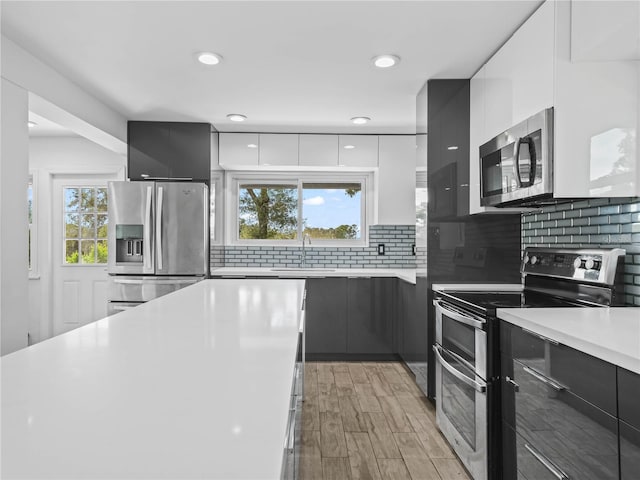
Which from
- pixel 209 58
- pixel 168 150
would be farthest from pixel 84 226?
pixel 209 58

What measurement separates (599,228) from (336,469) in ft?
5.82

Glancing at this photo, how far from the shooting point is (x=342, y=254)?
4.63 m

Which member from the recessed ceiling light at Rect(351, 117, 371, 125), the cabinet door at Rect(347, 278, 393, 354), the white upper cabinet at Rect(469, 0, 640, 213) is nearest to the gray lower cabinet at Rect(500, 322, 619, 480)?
the white upper cabinet at Rect(469, 0, 640, 213)

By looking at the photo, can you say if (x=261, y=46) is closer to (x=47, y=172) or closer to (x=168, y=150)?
(x=168, y=150)

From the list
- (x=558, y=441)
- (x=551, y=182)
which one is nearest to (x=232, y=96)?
(x=551, y=182)

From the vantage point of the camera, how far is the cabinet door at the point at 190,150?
4.02m

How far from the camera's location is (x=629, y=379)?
1.09 m

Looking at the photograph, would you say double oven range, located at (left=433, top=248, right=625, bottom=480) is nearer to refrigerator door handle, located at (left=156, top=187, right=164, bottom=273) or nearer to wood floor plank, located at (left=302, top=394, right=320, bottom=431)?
wood floor plank, located at (left=302, top=394, right=320, bottom=431)

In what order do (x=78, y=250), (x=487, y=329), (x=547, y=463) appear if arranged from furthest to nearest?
1. (x=78, y=250)
2. (x=487, y=329)
3. (x=547, y=463)

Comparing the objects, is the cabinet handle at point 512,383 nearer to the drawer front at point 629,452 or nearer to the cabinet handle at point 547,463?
the cabinet handle at point 547,463

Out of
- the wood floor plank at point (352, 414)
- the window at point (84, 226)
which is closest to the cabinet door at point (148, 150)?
the window at point (84, 226)

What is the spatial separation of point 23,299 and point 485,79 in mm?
3187

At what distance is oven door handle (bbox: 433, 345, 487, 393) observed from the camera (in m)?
1.87

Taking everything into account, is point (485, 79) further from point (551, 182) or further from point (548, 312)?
point (548, 312)
